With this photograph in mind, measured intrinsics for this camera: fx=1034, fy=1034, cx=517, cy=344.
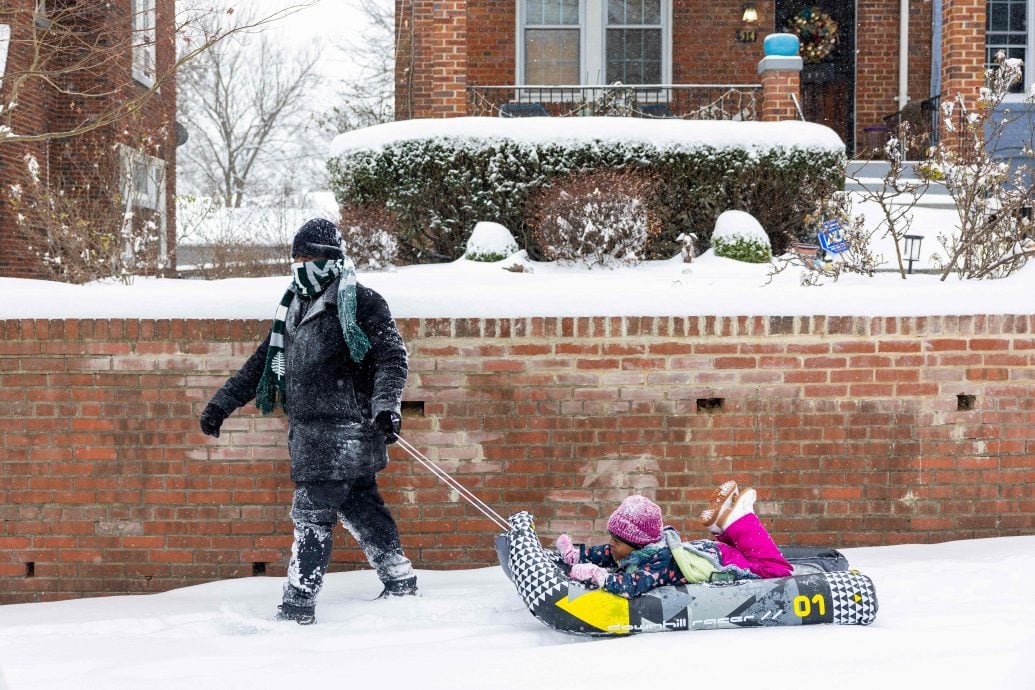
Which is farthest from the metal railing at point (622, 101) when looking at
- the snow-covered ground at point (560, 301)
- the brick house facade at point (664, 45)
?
the snow-covered ground at point (560, 301)

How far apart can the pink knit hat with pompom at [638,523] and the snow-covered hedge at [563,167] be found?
19.6ft

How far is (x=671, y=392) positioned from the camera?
5473 mm

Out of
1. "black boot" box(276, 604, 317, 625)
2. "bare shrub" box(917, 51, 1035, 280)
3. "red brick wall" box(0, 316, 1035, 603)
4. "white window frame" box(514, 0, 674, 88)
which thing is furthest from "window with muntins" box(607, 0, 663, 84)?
"black boot" box(276, 604, 317, 625)

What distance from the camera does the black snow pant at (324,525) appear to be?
15.0ft

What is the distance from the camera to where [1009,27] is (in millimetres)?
14656

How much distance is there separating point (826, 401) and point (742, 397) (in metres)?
0.45

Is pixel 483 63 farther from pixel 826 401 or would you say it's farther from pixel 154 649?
pixel 154 649

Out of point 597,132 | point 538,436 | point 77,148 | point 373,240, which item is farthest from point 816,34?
point 538,436

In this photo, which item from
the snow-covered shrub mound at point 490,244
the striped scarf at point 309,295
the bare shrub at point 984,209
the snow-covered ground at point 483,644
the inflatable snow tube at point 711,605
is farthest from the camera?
the snow-covered shrub mound at point 490,244

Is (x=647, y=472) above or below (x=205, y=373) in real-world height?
below

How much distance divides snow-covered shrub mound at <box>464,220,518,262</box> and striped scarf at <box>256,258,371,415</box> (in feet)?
15.5

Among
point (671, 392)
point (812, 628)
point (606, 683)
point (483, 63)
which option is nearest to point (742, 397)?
point (671, 392)

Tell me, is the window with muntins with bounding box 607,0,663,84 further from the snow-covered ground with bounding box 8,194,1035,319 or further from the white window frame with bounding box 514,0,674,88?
the snow-covered ground with bounding box 8,194,1035,319

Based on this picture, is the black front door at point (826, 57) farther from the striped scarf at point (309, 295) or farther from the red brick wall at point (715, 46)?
the striped scarf at point (309, 295)
